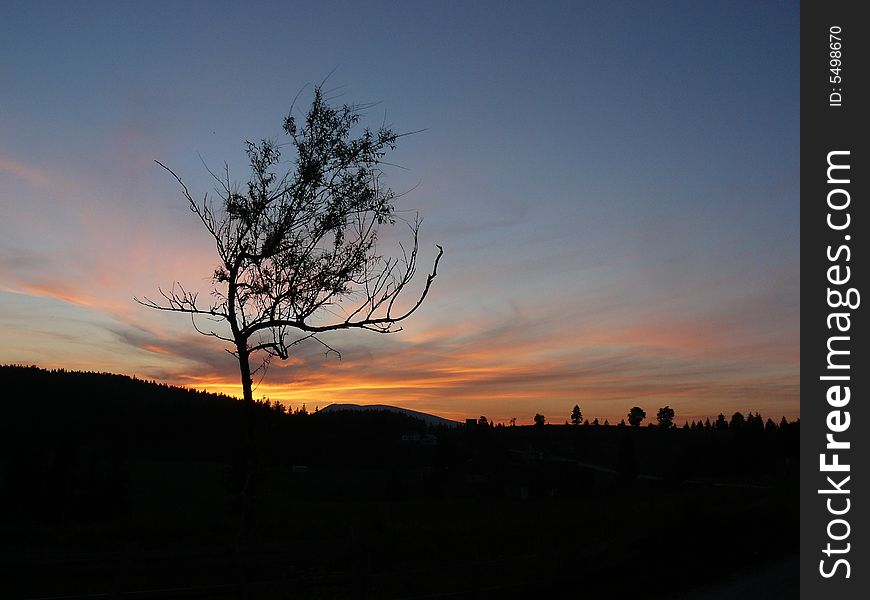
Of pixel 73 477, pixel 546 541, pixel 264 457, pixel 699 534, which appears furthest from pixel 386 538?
pixel 73 477

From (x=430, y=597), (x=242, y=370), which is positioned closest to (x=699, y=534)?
(x=430, y=597)

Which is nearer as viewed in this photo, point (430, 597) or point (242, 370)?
point (430, 597)

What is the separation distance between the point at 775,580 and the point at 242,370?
13.3 meters

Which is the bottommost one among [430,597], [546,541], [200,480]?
[200,480]

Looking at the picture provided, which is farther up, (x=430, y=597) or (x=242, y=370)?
(x=242, y=370)

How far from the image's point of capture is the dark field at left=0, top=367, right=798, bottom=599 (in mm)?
13000

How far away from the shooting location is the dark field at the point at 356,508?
13000mm

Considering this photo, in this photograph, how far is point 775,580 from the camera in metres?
17.0

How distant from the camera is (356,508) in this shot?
2958 inches

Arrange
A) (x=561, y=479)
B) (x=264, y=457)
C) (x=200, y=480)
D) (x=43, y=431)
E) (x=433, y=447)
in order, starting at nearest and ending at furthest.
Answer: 1. (x=264, y=457)
2. (x=561, y=479)
3. (x=200, y=480)
4. (x=43, y=431)
5. (x=433, y=447)

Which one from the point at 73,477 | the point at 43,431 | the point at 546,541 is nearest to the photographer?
the point at 546,541
